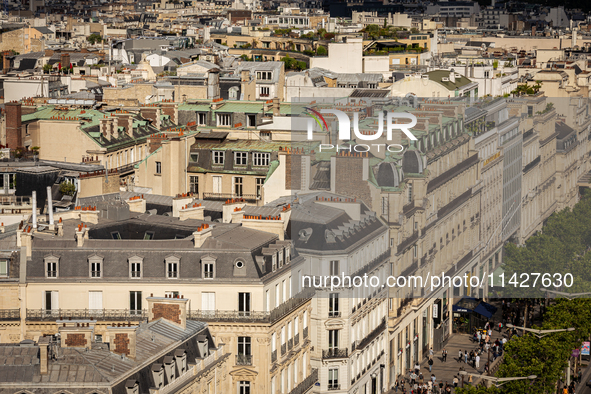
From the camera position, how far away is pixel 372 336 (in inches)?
3140

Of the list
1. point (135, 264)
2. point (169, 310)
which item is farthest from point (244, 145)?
point (169, 310)

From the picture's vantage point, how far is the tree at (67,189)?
83.8m

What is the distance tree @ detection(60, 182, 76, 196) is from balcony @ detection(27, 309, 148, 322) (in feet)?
60.8

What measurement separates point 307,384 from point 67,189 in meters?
19.9

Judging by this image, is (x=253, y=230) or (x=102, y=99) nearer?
(x=253, y=230)

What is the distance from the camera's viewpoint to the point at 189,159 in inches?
3686

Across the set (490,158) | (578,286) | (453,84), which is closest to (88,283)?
(578,286)

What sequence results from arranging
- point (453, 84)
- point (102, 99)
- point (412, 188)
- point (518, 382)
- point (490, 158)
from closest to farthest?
point (518, 382) → point (412, 188) → point (490, 158) → point (102, 99) → point (453, 84)

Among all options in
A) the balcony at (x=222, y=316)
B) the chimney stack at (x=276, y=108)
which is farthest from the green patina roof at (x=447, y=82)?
the balcony at (x=222, y=316)

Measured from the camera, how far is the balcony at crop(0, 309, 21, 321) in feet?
216

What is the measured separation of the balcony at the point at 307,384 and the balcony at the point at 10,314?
12.9 m

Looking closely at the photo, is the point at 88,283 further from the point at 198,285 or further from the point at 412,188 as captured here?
the point at 412,188

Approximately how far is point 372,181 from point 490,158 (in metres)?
25.9

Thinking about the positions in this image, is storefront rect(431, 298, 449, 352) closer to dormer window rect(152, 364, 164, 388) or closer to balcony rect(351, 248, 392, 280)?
balcony rect(351, 248, 392, 280)
